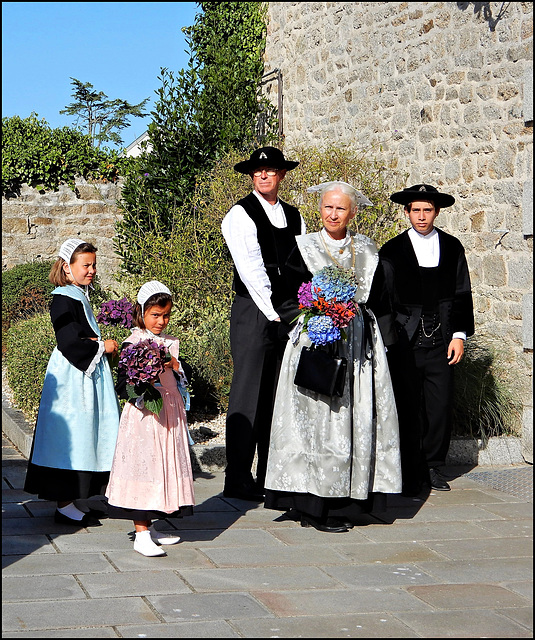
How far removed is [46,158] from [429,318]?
8764 millimetres

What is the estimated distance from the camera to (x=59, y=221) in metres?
13.6

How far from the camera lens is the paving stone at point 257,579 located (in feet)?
13.2

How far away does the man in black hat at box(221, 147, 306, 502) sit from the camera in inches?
222

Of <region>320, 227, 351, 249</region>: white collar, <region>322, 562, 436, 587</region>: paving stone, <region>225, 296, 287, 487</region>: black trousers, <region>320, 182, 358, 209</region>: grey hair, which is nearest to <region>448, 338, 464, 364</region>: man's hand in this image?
<region>225, 296, 287, 487</region>: black trousers

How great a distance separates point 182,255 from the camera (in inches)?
376

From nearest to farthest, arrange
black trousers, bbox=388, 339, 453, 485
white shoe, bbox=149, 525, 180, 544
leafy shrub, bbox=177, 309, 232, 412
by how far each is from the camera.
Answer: white shoe, bbox=149, 525, 180, 544, black trousers, bbox=388, 339, 453, 485, leafy shrub, bbox=177, 309, 232, 412

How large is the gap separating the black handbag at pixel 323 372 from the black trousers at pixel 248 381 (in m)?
0.74

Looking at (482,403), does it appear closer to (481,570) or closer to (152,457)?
(481,570)

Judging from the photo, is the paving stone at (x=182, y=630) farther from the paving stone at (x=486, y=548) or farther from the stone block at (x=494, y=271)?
the stone block at (x=494, y=271)

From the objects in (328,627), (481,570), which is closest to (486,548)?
(481,570)

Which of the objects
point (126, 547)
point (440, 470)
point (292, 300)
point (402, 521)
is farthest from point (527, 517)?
point (126, 547)

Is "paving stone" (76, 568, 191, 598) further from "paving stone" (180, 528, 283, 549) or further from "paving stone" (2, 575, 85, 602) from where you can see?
"paving stone" (180, 528, 283, 549)

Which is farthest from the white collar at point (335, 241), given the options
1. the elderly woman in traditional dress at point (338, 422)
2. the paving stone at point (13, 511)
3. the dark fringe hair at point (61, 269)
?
Result: the paving stone at point (13, 511)

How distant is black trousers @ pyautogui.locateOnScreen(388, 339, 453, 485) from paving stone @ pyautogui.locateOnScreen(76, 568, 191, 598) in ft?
6.75
